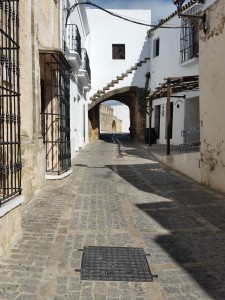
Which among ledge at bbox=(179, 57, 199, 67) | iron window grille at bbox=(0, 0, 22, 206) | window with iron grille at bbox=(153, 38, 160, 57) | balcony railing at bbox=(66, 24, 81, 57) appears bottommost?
iron window grille at bbox=(0, 0, 22, 206)

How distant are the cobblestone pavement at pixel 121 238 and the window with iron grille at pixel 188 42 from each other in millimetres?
9697

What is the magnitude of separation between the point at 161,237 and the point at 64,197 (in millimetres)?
2703

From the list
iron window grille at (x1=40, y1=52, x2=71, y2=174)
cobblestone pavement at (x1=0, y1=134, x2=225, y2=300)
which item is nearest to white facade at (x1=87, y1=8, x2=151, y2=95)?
iron window grille at (x1=40, y1=52, x2=71, y2=174)

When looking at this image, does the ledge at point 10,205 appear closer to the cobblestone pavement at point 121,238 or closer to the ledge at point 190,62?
the cobblestone pavement at point 121,238

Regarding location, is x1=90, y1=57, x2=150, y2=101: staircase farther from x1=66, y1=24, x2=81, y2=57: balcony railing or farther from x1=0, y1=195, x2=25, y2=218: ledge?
x1=0, y1=195, x2=25, y2=218: ledge

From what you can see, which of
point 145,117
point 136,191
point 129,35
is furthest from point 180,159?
point 129,35

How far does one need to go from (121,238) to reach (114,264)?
792 mm

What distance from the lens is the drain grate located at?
3202mm

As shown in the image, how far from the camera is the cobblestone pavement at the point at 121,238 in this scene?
116 inches

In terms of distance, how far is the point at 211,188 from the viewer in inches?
292

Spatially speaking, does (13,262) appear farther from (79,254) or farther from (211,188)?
(211,188)

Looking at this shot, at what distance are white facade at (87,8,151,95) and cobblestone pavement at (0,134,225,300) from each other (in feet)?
49.3

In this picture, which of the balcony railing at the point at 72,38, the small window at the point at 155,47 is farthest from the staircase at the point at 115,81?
the balcony railing at the point at 72,38

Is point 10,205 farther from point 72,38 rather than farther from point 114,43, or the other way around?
point 114,43
